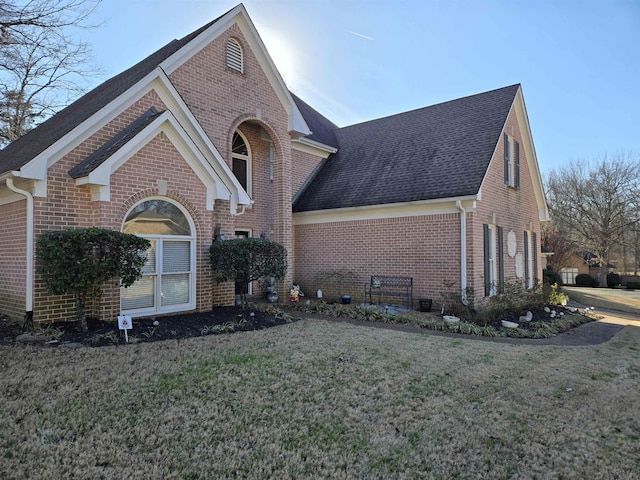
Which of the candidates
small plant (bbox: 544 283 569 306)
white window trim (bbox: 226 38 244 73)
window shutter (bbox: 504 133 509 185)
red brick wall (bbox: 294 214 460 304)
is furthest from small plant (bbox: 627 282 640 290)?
white window trim (bbox: 226 38 244 73)

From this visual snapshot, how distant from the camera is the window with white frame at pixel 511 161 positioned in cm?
1376

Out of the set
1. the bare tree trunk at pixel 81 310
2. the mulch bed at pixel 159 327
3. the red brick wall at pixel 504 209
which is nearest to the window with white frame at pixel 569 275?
the red brick wall at pixel 504 209

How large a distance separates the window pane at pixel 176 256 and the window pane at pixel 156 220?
0.85 feet

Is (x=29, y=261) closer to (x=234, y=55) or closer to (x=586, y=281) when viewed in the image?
(x=234, y=55)

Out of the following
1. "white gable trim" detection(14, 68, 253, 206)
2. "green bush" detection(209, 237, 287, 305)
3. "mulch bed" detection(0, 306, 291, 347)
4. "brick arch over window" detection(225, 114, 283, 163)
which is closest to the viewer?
"mulch bed" detection(0, 306, 291, 347)

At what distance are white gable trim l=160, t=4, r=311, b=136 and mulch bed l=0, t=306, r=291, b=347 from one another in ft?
21.2

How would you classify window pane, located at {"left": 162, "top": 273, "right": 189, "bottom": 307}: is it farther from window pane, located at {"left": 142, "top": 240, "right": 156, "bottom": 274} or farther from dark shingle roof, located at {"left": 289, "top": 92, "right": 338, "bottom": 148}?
dark shingle roof, located at {"left": 289, "top": 92, "right": 338, "bottom": 148}

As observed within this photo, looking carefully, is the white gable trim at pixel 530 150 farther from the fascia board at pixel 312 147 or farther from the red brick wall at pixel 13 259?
the red brick wall at pixel 13 259

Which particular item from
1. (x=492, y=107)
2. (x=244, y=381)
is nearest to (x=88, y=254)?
(x=244, y=381)

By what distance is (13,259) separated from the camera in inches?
312

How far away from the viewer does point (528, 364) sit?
264 inches

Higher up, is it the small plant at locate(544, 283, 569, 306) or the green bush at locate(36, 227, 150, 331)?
the green bush at locate(36, 227, 150, 331)

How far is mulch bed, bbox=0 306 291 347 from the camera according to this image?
6.64 metres

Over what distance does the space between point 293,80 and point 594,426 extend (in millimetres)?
25400
